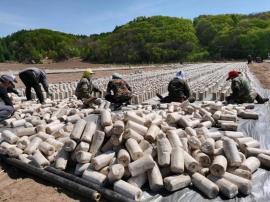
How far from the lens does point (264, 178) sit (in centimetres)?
482

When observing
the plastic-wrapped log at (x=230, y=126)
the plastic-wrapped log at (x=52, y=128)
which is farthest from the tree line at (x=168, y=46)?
the plastic-wrapped log at (x=52, y=128)

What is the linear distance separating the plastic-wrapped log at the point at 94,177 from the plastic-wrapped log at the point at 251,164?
1.83m

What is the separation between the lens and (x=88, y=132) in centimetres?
543

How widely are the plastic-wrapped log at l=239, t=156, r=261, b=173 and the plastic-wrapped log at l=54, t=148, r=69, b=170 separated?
2443mm

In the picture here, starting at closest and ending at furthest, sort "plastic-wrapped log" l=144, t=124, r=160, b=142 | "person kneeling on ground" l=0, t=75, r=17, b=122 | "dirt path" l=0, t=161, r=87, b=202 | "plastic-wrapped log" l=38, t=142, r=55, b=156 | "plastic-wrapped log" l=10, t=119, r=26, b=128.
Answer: "dirt path" l=0, t=161, r=87, b=202, "plastic-wrapped log" l=144, t=124, r=160, b=142, "plastic-wrapped log" l=38, t=142, r=55, b=156, "plastic-wrapped log" l=10, t=119, r=26, b=128, "person kneeling on ground" l=0, t=75, r=17, b=122

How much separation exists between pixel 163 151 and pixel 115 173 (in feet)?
2.44

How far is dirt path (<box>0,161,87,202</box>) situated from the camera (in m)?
4.73

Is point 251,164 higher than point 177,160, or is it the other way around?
point 177,160

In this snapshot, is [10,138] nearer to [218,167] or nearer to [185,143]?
[185,143]

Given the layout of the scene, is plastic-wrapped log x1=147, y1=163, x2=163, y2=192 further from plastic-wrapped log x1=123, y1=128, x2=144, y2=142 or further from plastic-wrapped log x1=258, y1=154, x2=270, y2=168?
plastic-wrapped log x1=258, y1=154, x2=270, y2=168

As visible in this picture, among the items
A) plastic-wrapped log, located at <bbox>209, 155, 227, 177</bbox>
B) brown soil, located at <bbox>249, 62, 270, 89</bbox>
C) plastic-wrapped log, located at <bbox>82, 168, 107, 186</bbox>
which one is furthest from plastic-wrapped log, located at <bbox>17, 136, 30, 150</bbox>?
brown soil, located at <bbox>249, 62, 270, 89</bbox>

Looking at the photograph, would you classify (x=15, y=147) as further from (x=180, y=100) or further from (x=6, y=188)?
(x=180, y=100)

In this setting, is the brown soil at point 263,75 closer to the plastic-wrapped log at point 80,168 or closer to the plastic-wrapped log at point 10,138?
the plastic-wrapped log at point 10,138

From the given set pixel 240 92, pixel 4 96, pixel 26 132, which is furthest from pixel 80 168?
pixel 240 92
